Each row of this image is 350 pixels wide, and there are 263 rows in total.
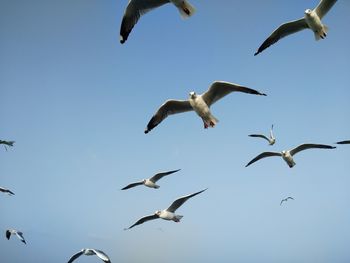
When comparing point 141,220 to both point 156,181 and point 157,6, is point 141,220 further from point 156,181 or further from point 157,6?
point 157,6

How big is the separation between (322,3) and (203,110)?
655 cm

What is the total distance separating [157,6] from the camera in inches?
656

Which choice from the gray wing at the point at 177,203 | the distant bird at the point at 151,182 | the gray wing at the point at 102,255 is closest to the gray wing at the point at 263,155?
the distant bird at the point at 151,182

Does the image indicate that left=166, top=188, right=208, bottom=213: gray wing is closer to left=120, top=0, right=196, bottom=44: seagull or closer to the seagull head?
the seagull head

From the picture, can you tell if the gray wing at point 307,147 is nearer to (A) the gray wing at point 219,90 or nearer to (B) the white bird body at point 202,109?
(B) the white bird body at point 202,109

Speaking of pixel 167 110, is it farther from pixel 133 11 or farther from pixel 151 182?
pixel 151 182

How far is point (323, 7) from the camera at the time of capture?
1859cm

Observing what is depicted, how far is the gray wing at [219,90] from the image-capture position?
656 inches

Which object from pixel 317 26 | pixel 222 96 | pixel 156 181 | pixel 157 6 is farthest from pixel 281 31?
pixel 156 181

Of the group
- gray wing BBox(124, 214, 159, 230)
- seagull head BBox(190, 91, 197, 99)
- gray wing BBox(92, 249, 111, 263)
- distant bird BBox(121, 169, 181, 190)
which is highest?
seagull head BBox(190, 91, 197, 99)

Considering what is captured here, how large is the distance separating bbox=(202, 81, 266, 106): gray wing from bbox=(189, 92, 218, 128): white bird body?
0.22 m

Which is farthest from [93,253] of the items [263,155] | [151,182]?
[263,155]

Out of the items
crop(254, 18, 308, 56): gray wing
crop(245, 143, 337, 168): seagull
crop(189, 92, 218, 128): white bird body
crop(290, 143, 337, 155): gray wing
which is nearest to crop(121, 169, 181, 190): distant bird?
crop(245, 143, 337, 168): seagull

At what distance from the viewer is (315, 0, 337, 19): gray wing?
18531 mm
